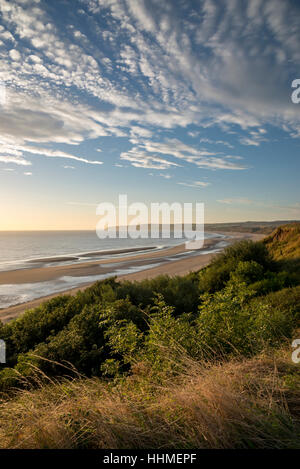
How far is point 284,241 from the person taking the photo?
64.3 ft

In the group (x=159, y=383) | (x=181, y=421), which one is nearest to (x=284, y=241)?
(x=159, y=383)

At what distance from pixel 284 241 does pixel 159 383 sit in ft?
62.5

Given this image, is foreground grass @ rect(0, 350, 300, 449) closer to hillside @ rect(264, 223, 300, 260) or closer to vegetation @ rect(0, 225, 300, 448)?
vegetation @ rect(0, 225, 300, 448)

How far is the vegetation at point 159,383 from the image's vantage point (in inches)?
96.6

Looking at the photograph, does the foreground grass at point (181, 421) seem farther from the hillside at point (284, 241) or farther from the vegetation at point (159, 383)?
the hillside at point (284, 241)

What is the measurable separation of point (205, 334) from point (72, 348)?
3096 mm

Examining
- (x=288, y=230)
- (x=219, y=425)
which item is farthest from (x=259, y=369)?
(x=288, y=230)

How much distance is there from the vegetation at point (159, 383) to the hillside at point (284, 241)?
32.5 feet

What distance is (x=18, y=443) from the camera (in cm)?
254

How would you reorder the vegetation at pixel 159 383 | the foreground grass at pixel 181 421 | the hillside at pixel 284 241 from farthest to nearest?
the hillside at pixel 284 241
the vegetation at pixel 159 383
the foreground grass at pixel 181 421

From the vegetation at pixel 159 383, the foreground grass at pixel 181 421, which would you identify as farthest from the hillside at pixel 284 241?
the foreground grass at pixel 181 421

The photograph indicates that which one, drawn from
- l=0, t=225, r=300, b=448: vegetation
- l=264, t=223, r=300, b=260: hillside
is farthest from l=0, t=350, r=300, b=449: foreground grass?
l=264, t=223, r=300, b=260: hillside

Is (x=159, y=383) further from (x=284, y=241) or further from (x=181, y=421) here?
(x=284, y=241)

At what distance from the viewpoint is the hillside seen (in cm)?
1703
